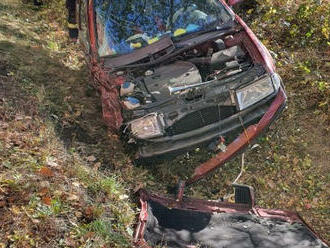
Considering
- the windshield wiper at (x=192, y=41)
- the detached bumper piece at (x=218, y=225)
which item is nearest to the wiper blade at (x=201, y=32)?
the windshield wiper at (x=192, y=41)

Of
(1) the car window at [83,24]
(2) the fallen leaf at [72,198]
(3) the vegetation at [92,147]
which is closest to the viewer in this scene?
(3) the vegetation at [92,147]

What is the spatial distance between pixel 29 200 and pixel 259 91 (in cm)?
261

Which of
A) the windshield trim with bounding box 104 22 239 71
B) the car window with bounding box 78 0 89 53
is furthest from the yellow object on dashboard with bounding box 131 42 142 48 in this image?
the car window with bounding box 78 0 89 53

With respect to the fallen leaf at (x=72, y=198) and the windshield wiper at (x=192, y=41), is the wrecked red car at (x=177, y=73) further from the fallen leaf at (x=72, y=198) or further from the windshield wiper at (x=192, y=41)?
the fallen leaf at (x=72, y=198)

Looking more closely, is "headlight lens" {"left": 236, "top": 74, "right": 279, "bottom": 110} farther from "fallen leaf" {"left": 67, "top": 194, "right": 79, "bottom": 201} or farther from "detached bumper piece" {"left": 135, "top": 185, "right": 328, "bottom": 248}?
"fallen leaf" {"left": 67, "top": 194, "right": 79, "bottom": 201}

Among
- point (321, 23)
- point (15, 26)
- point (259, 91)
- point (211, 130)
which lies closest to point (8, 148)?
point (211, 130)

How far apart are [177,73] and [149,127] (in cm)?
95

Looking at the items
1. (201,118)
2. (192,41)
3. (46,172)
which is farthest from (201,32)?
(46,172)

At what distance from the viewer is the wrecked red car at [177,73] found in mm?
4117

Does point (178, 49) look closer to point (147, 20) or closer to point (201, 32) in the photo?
point (201, 32)

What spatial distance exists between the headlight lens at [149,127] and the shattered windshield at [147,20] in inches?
43.0

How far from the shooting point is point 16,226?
2971 mm

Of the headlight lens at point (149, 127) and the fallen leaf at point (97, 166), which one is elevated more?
the headlight lens at point (149, 127)

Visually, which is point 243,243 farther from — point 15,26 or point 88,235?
point 15,26
